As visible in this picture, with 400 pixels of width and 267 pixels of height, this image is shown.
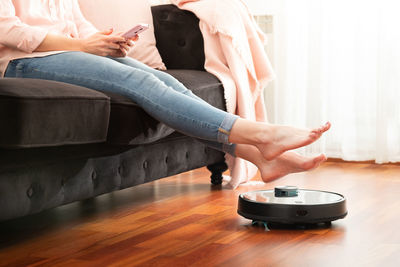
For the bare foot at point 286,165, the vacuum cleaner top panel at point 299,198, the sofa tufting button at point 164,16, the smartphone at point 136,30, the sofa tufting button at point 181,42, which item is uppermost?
the sofa tufting button at point 164,16

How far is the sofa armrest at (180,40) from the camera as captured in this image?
2635mm

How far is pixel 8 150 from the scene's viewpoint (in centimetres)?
150

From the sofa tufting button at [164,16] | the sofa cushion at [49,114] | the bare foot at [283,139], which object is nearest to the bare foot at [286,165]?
the bare foot at [283,139]

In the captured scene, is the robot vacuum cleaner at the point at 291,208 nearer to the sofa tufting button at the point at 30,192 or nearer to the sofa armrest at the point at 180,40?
the sofa tufting button at the point at 30,192

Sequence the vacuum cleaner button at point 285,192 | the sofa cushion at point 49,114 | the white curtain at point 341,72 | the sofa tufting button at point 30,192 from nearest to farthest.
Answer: the sofa cushion at point 49,114
the sofa tufting button at point 30,192
the vacuum cleaner button at point 285,192
the white curtain at point 341,72

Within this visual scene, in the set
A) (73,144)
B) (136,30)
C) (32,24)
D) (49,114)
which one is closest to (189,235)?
(73,144)

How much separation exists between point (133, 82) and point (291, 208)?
0.56 meters

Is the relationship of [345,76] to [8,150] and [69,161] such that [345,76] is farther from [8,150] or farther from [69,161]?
[8,150]

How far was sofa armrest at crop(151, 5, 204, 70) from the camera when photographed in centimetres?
263

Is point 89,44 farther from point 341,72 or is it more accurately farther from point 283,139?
point 341,72

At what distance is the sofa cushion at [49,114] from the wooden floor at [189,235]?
0.29 meters

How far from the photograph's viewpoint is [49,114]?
1.51 m

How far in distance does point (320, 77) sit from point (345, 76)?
0.13 m

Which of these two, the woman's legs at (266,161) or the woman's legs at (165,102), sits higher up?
the woman's legs at (165,102)
